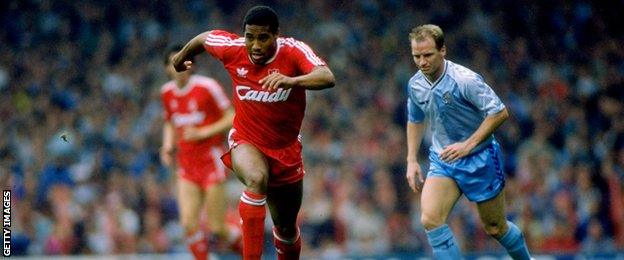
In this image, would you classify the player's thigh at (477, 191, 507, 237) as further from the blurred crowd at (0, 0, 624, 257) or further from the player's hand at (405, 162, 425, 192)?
the blurred crowd at (0, 0, 624, 257)

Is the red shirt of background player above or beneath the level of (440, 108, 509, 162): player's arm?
beneath

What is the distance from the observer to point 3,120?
55.7ft

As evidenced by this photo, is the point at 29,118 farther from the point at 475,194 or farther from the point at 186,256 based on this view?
the point at 475,194

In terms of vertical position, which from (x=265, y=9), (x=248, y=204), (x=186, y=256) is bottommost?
(x=186, y=256)

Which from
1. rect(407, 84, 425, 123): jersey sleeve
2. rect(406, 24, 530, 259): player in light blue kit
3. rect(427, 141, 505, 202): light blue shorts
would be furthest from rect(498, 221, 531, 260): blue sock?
rect(407, 84, 425, 123): jersey sleeve

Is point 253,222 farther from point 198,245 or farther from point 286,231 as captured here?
point 198,245

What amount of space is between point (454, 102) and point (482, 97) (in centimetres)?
23

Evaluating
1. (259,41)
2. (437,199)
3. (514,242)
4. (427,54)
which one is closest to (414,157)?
(437,199)

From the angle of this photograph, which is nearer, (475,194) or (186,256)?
(475,194)

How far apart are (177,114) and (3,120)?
18.8 feet

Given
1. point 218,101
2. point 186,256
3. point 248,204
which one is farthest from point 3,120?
→ point 248,204

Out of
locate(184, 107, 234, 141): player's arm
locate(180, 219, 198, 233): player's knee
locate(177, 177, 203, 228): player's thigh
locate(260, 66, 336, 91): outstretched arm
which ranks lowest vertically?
locate(180, 219, 198, 233): player's knee

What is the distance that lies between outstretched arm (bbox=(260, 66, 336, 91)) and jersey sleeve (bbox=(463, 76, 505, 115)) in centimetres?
103

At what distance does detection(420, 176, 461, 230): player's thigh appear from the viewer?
8.64 m
